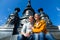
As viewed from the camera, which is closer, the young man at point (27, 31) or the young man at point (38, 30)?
the young man at point (38, 30)

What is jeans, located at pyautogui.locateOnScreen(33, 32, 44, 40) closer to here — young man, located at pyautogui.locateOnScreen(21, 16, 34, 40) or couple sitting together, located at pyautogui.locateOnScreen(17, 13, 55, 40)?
couple sitting together, located at pyautogui.locateOnScreen(17, 13, 55, 40)

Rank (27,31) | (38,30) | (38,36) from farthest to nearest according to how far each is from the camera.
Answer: (27,31)
(38,30)
(38,36)

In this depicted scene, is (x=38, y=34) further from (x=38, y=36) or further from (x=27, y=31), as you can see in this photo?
(x=27, y=31)

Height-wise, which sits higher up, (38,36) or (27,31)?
(27,31)

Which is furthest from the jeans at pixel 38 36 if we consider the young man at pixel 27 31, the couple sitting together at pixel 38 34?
the young man at pixel 27 31

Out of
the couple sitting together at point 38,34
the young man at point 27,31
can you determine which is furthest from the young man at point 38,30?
the young man at point 27,31

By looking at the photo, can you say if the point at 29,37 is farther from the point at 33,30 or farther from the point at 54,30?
the point at 54,30

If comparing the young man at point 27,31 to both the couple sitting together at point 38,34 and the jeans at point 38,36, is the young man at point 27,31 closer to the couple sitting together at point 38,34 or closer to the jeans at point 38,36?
the couple sitting together at point 38,34

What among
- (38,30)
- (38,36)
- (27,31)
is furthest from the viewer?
(27,31)

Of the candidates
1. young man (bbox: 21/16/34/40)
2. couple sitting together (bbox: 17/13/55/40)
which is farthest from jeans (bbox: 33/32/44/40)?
young man (bbox: 21/16/34/40)

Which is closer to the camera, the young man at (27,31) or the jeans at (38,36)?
the jeans at (38,36)

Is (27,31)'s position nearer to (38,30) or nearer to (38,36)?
(38,30)

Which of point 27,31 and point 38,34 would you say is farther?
point 27,31

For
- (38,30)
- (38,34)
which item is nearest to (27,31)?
(38,30)
